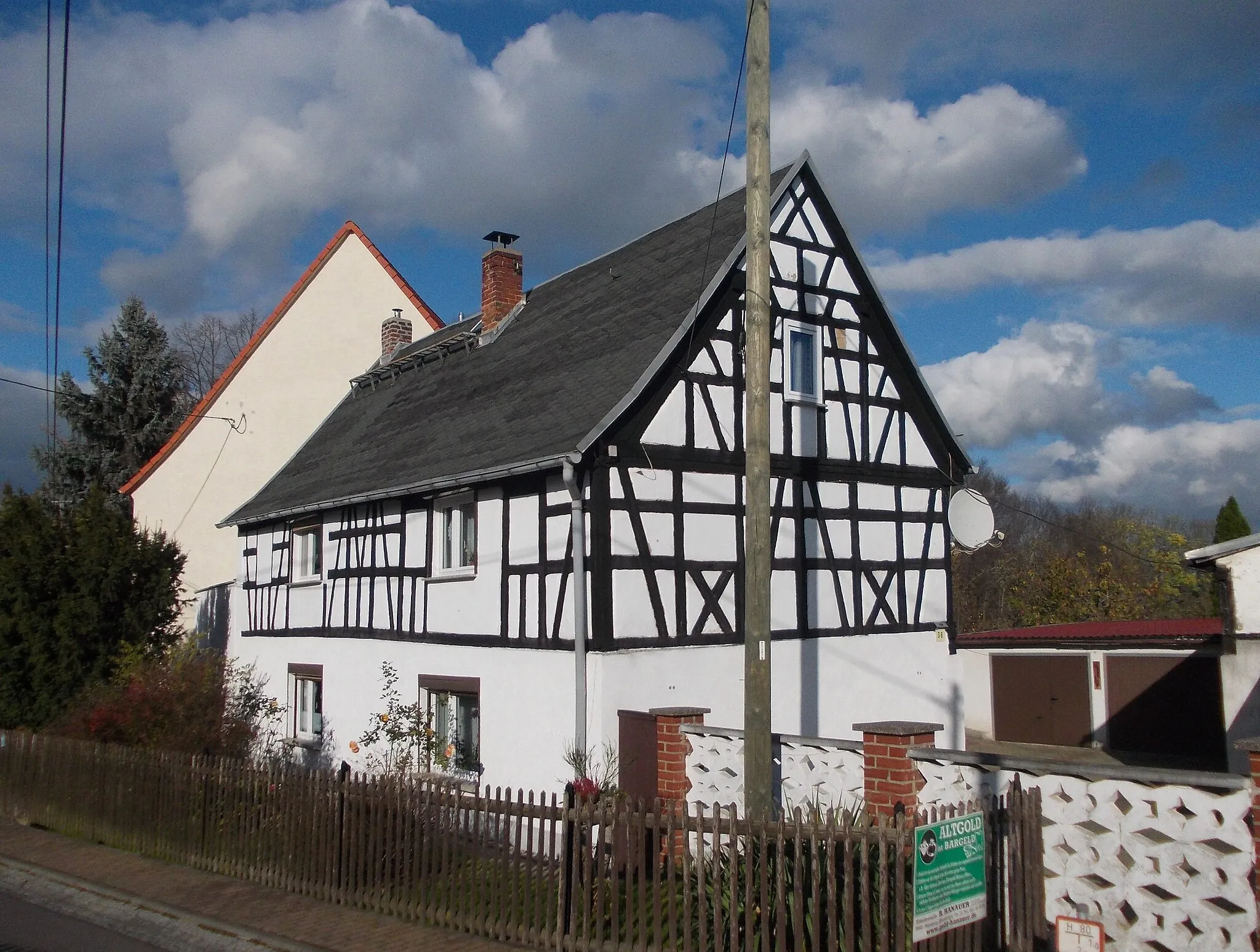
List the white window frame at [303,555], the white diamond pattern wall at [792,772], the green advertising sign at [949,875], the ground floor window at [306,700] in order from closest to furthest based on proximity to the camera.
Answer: the green advertising sign at [949,875]
the white diamond pattern wall at [792,772]
the ground floor window at [306,700]
the white window frame at [303,555]

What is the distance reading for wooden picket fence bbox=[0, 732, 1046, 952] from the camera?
6996 mm

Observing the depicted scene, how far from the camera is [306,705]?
18172 mm

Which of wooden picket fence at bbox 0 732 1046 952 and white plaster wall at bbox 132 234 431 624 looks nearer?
wooden picket fence at bbox 0 732 1046 952

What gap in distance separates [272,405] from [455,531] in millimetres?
14823

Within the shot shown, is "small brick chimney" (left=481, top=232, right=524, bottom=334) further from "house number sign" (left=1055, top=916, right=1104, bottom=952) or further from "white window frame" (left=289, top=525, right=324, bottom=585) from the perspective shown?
"house number sign" (left=1055, top=916, right=1104, bottom=952)

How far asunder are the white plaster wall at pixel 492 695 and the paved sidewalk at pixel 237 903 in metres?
3.19

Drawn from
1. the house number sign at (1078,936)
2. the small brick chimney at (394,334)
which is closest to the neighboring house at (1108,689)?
the small brick chimney at (394,334)

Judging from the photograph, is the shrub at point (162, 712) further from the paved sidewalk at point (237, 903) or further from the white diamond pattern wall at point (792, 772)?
the white diamond pattern wall at point (792, 772)

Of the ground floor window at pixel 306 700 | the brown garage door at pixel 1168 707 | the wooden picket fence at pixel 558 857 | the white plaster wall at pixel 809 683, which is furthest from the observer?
the brown garage door at pixel 1168 707

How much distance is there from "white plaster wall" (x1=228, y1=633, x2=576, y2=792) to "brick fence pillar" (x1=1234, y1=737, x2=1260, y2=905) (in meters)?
6.78

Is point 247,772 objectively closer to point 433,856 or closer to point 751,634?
point 433,856

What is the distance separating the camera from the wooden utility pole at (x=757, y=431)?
7.77m

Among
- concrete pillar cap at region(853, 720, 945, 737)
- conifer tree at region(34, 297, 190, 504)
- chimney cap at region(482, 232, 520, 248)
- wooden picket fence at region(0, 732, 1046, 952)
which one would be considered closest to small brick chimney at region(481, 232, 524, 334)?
chimney cap at region(482, 232, 520, 248)

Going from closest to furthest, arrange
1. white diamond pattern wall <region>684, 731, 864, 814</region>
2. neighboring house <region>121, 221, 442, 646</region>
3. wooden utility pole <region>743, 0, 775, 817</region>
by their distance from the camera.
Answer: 1. wooden utility pole <region>743, 0, 775, 817</region>
2. white diamond pattern wall <region>684, 731, 864, 814</region>
3. neighboring house <region>121, 221, 442, 646</region>
